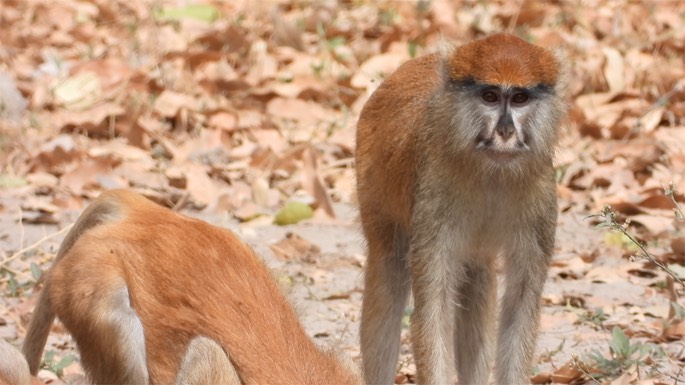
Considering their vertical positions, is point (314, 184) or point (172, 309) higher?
point (172, 309)

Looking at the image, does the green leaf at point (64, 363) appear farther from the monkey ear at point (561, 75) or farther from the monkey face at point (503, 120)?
the monkey ear at point (561, 75)

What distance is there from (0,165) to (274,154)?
6.94ft

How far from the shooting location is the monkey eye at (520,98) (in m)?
5.49

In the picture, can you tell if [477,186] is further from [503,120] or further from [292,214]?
[292,214]

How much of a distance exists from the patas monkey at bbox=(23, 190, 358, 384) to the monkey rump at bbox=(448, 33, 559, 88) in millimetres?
1289

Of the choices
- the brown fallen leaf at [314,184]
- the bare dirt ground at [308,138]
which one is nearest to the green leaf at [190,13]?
the bare dirt ground at [308,138]

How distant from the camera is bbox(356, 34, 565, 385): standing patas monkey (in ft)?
18.1

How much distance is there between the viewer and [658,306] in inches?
277

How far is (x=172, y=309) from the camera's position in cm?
540

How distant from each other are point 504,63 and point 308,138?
16.1ft

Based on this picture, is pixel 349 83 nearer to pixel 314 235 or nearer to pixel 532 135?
pixel 314 235

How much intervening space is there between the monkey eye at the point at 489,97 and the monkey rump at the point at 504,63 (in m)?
0.06

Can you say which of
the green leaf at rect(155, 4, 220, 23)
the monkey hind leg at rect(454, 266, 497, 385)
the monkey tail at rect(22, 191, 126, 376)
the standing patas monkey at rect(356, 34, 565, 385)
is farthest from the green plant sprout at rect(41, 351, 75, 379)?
the green leaf at rect(155, 4, 220, 23)

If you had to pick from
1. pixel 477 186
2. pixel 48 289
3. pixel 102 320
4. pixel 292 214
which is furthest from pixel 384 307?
pixel 292 214
